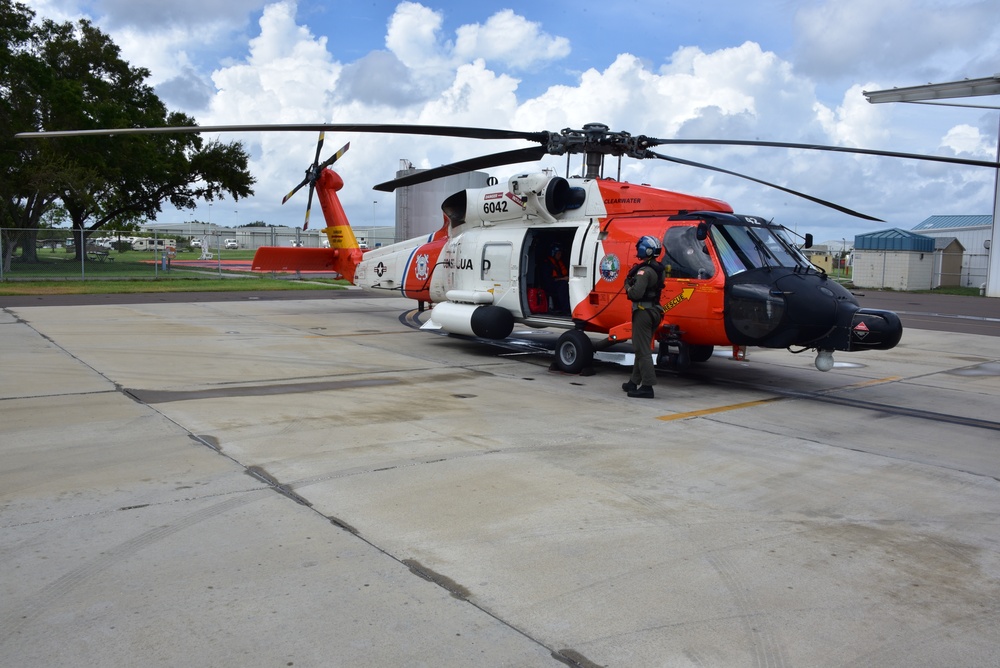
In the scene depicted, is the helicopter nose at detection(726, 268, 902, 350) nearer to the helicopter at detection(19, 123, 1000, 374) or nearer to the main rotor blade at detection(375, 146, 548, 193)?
the helicopter at detection(19, 123, 1000, 374)

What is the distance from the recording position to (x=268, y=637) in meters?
3.26

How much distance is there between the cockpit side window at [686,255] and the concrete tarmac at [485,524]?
1.52m

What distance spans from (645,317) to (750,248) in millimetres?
1664

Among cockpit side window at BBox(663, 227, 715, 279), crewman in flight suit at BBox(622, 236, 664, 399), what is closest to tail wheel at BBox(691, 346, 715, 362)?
cockpit side window at BBox(663, 227, 715, 279)

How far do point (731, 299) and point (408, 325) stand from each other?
8898mm

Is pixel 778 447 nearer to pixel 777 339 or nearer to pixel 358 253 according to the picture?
pixel 777 339

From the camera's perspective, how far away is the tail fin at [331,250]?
55.7 feet

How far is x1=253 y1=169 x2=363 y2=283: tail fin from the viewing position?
1698 centimetres

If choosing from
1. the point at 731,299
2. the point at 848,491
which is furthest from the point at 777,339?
the point at 848,491

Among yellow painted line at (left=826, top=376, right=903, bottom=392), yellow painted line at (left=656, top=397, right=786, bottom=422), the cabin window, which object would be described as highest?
the cabin window

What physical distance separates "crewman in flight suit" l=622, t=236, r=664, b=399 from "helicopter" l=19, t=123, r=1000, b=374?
66cm

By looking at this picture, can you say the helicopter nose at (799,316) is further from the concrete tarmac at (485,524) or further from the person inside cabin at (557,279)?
the person inside cabin at (557,279)

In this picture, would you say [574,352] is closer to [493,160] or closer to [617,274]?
[617,274]

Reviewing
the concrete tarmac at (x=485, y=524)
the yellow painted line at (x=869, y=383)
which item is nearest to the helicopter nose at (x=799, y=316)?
the concrete tarmac at (x=485, y=524)
